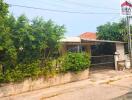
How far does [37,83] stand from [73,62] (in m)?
2.69

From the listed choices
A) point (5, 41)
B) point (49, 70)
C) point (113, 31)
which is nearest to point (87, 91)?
point (49, 70)

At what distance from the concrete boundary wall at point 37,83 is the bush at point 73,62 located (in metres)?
0.34

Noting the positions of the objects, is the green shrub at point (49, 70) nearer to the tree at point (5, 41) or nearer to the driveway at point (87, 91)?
the driveway at point (87, 91)

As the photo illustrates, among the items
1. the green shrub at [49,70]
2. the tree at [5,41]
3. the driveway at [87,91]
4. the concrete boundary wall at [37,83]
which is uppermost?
the tree at [5,41]

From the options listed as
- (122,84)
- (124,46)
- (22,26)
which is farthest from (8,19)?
(124,46)

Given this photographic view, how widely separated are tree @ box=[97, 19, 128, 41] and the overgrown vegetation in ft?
31.3

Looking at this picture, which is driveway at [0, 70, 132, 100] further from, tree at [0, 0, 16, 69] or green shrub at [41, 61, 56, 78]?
tree at [0, 0, 16, 69]

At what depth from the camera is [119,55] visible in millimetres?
20156

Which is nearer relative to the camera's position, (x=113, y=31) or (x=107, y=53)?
(x=107, y=53)

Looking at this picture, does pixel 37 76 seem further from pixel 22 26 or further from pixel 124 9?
pixel 124 9

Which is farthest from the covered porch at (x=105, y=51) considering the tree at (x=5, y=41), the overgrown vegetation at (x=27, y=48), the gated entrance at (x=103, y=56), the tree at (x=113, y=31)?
the tree at (x=5, y=41)

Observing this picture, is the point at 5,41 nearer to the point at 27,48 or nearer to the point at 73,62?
the point at 27,48

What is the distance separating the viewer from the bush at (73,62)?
1455 cm

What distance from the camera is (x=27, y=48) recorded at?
41.9 ft
